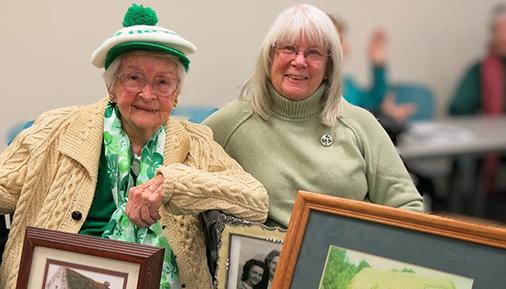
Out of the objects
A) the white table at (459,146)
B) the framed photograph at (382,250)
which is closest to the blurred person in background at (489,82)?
the white table at (459,146)

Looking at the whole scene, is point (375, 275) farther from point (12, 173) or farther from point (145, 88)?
point (12, 173)

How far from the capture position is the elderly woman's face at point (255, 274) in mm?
1857

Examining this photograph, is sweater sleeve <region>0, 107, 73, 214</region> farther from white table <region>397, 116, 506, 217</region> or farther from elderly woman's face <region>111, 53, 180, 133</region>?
white table <region>397, 116, 506, 217</region>

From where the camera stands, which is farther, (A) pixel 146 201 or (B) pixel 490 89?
(B) pixel 490 89

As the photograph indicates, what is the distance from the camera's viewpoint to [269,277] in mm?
1848

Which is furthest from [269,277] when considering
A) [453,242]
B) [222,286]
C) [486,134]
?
[486,134]

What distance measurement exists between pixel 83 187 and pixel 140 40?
349mm

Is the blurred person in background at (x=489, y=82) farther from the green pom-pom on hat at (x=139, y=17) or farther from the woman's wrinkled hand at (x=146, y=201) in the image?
the woman's wrinkled hand at (x=146, y=201)

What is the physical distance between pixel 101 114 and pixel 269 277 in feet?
1.79

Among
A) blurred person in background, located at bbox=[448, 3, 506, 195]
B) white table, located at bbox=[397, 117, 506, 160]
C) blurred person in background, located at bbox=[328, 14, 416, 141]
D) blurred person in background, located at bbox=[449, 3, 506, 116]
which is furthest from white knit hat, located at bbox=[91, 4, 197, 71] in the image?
blurred person in background, located at bbox=[449, 3, 506, 116]

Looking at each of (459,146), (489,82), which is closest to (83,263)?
(459,146)

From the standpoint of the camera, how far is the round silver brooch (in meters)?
2.09

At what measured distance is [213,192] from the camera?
1.86 meters

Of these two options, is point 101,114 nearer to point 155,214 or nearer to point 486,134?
point 155,214
